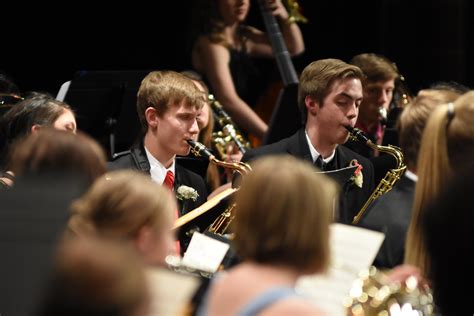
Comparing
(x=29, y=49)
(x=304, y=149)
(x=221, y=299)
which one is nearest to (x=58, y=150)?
(x=221, y=299)

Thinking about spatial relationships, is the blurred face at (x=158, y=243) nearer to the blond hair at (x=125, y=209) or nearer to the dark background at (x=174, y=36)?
the blond hair at (x=125, y=209)

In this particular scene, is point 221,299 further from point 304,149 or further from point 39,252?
point 304,149

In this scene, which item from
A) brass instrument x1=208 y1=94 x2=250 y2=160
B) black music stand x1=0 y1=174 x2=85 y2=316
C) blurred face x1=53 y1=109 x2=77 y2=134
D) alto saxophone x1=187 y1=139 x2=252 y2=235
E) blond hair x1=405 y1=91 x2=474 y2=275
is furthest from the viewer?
brass instrument x1=208 y1=94 x2=250 y2=160

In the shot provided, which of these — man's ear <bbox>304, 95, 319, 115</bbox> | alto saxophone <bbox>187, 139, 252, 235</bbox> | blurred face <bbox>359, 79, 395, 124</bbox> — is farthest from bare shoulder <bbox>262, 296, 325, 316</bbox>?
blurred face <bbox>359, 79, 395, 124</bbox>

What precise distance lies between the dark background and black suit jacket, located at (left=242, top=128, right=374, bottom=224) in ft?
5.94

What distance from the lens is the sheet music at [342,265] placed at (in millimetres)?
2742

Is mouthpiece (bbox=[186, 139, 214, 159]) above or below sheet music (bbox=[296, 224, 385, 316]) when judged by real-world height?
below

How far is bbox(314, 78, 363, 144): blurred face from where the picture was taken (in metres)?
4.68

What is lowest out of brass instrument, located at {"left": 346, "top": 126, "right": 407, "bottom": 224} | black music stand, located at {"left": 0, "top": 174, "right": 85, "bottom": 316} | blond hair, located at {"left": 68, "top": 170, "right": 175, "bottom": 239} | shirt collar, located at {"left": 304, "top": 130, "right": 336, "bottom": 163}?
brass instrument, located at {"left": 346, "top": 126, "right": 407, "bottom": 224}

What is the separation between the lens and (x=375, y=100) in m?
5.73

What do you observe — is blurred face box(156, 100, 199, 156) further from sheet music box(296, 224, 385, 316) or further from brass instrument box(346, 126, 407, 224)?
sheet music box(296, 224, 385, 316)

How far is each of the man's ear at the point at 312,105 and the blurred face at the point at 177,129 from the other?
1.86 feet

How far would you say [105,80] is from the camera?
496cm

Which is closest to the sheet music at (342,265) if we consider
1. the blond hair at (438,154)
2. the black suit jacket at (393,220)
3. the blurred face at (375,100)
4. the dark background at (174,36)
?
the blond hair at (438,154)
